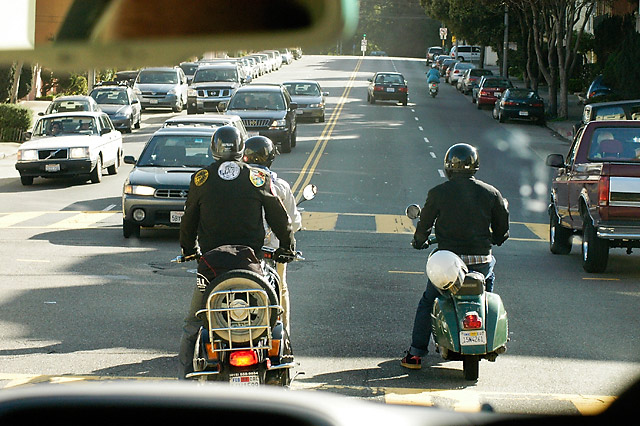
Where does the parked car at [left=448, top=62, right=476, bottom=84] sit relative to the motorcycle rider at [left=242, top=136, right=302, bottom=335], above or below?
above

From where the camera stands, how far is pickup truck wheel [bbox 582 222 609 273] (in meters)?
13.4

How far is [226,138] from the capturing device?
23.4 ft

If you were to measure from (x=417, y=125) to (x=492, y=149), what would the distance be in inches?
317

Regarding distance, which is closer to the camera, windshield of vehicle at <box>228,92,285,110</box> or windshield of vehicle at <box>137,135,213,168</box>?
windshield of vehicle at <box>137,135,213,168</box>

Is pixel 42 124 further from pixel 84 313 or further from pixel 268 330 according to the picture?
pixel 268 330

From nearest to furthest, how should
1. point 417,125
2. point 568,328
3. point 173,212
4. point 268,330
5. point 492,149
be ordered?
point 268,330, point 568,328, point 173,212, point 492,149, point 417,125

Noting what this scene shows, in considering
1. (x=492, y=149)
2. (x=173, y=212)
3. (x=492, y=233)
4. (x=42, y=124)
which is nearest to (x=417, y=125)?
(x=492, y=149)

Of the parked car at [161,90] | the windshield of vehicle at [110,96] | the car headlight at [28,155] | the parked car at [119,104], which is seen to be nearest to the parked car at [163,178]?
the car headlight at [28,155]

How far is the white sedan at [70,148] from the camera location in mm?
22281

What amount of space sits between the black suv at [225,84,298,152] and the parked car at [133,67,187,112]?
14.0 m

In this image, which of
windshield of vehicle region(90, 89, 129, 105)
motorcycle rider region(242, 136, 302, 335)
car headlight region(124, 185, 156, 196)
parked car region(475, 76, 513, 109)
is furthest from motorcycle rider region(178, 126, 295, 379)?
parked car region(475, 76, 513, 109)

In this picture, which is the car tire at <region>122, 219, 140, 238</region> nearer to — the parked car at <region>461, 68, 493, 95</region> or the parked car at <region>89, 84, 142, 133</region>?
the parked car at <region>89, 84, 142, 133</region>

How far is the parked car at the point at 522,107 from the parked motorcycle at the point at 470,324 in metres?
34.9

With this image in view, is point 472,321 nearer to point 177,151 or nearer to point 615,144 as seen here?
point 615,144
